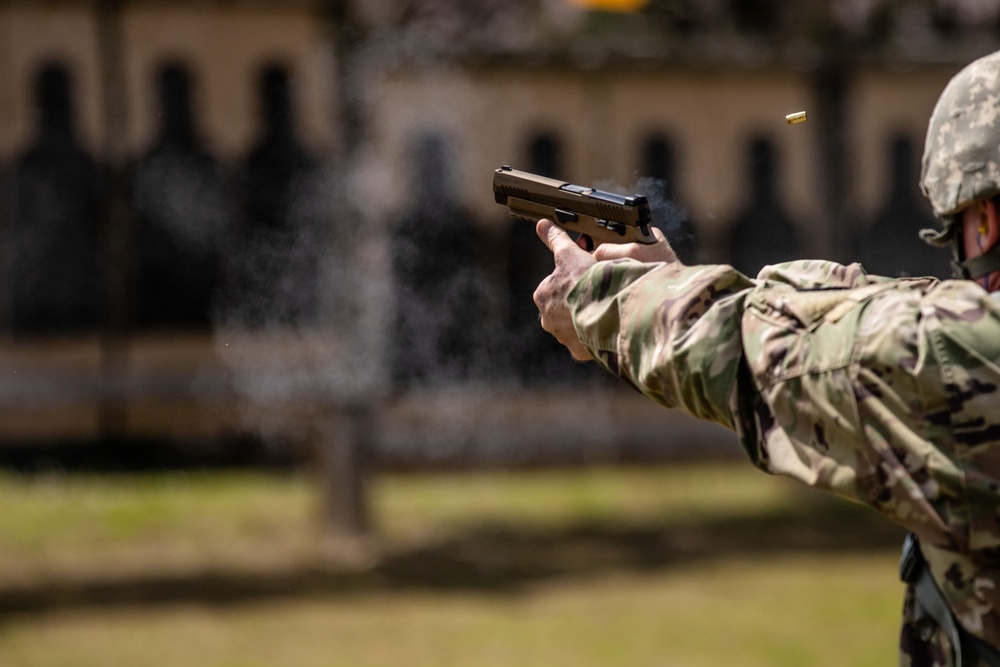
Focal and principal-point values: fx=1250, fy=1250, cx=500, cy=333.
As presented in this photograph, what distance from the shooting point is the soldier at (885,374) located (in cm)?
162

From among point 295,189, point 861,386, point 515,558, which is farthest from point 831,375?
point 295,189

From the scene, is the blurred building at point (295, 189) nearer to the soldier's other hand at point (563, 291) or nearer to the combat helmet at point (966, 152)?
the soldier's other hand at point (563, 291)

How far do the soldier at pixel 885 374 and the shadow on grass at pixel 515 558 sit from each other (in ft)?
18.0

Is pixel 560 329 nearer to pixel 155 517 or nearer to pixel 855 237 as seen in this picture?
pixel 155 517

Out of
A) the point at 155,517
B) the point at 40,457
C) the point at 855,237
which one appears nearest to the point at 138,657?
the point at 155,517

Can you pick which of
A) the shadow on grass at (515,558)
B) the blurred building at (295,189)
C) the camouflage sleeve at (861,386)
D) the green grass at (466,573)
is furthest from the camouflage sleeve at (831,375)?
the blurred building at (295,189)

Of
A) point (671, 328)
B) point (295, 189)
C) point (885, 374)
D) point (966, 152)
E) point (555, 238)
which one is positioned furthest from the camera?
point (295, 189)

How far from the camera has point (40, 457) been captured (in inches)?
351

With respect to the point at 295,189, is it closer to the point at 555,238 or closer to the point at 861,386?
the point at 555,238

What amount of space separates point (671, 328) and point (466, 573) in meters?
6.03

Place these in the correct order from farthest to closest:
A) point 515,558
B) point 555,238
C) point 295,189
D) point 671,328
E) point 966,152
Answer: point 295,189
point 515,558
point 555,238
point 966,152
point 671,328

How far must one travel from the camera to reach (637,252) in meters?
2.03

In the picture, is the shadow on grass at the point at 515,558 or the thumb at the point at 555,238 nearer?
the thumb at the point at 555,238

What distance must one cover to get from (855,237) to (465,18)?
3769 millimetres
